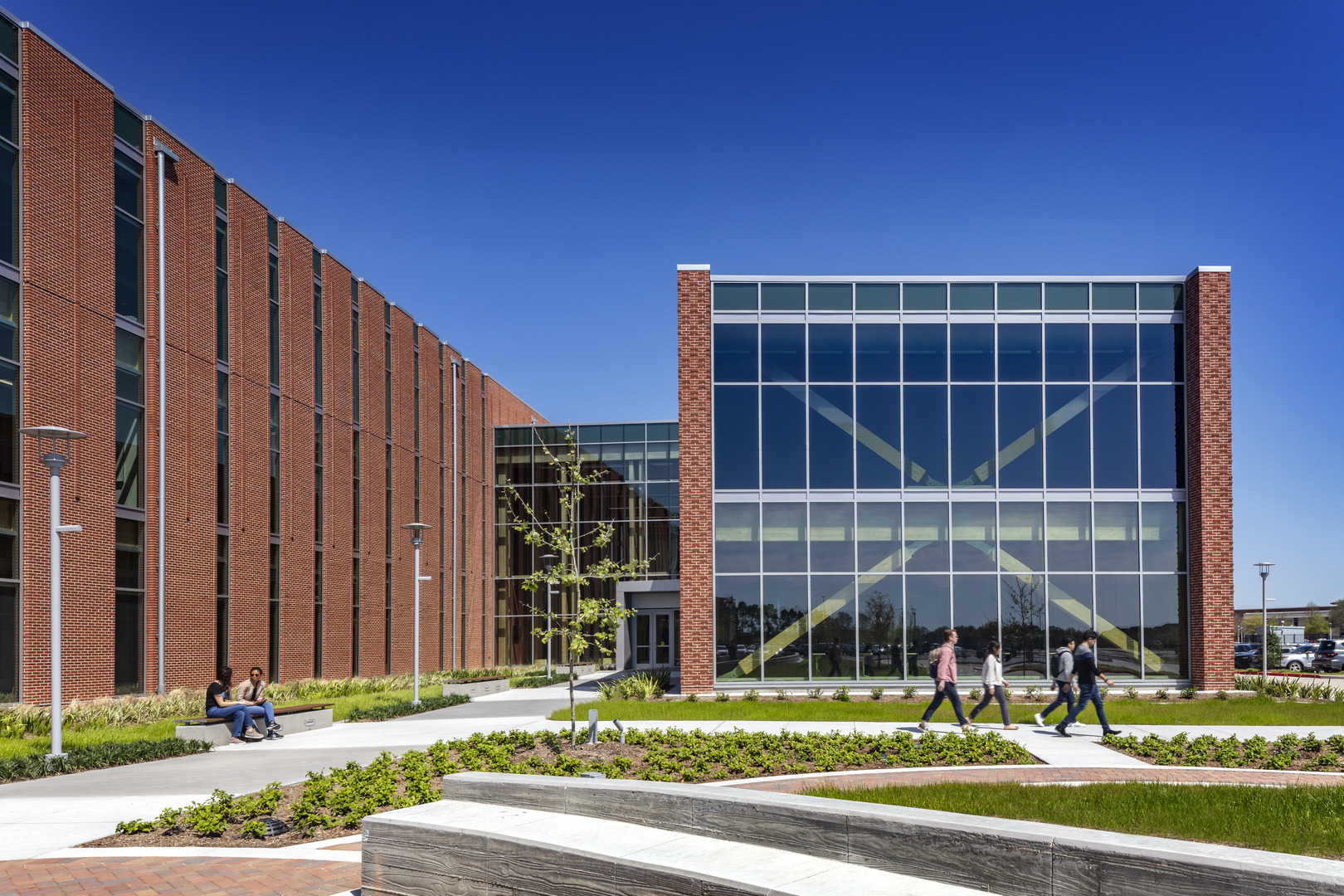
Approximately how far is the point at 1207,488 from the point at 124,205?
25120 millimetres

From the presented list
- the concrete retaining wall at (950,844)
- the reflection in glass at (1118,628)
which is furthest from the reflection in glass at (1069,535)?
the concrete retaining wall at (950,844)

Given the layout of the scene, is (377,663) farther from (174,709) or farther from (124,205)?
(124,205)

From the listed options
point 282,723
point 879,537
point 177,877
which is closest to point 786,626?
point 879,537

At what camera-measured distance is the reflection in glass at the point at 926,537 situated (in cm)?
2428

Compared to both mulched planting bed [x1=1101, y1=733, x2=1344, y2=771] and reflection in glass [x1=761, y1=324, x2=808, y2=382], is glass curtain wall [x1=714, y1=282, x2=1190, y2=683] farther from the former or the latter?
mulched planting bed [x1=1101, y1=733, x2=1344, y2=771]

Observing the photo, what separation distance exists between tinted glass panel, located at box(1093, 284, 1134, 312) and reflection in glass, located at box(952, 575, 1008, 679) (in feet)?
22.6

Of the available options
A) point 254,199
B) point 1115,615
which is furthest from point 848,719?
point 254,199

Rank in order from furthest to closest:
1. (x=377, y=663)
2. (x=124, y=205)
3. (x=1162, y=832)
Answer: (x=377, y=663) → (x=124, y=205) → (x=1162, y=832)

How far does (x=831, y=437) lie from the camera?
24.7 m

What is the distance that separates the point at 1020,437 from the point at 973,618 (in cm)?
435

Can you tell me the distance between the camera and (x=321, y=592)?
3266cm

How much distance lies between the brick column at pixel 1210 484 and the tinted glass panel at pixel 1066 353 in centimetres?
243

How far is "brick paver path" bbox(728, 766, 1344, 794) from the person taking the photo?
36.9 ft

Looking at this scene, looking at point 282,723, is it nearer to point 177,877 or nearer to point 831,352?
point 177,877
